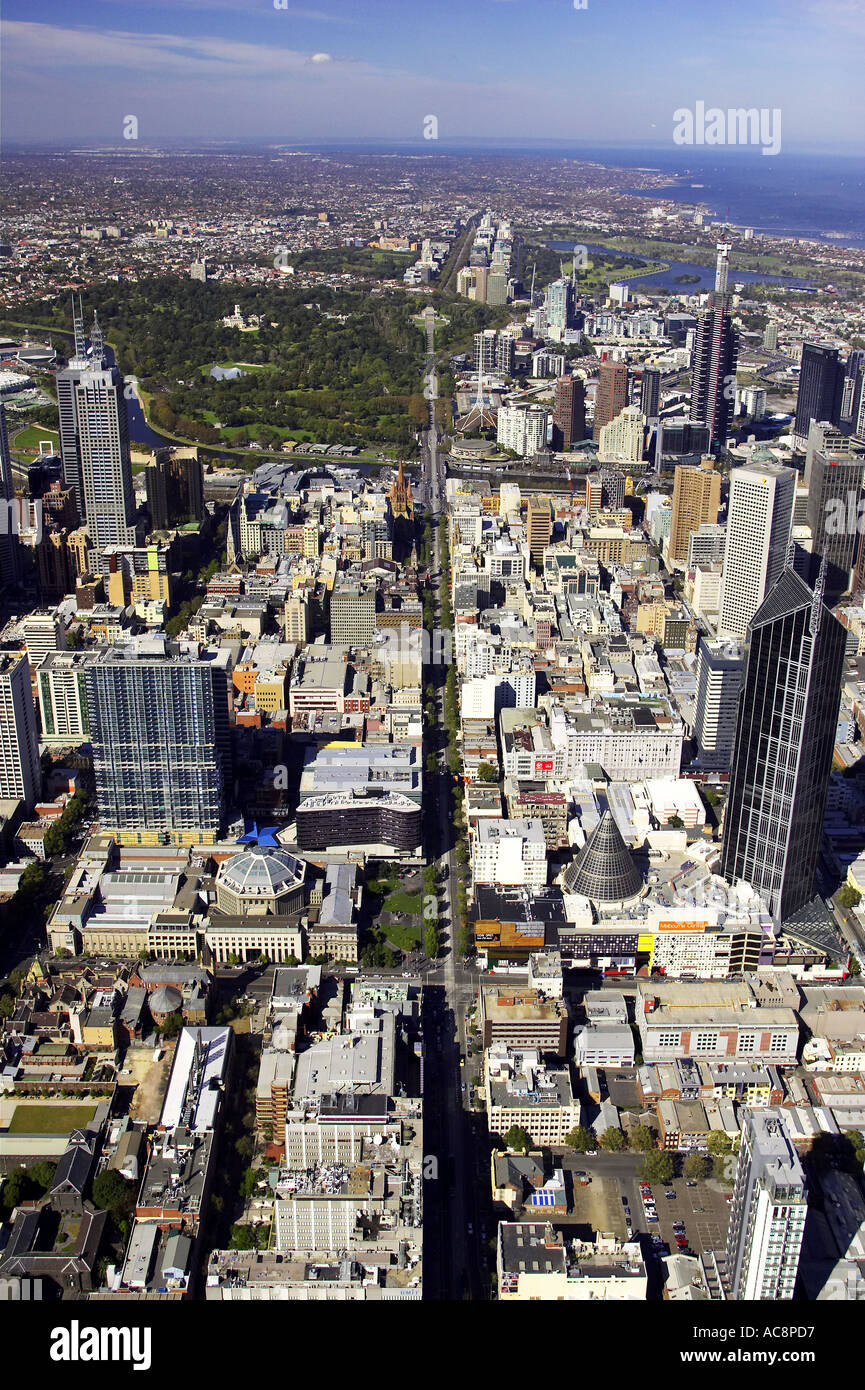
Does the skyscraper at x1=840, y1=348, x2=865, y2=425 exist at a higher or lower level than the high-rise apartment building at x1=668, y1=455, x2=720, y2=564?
higher

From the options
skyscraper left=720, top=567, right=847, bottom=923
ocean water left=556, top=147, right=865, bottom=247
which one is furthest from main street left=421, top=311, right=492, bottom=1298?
ocean water left=556, top=147, right=865, bottom=247

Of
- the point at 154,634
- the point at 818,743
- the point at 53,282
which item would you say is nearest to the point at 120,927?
the point at 154,634

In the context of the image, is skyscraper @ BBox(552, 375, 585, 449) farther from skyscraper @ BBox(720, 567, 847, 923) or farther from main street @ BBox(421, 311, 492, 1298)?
skyscraper @ BBox(720, 567, 847, 923)

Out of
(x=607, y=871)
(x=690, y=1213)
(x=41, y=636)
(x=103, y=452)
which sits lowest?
(x=690, y=1213)

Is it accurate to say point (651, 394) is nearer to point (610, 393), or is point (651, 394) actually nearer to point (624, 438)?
point (610, 393)

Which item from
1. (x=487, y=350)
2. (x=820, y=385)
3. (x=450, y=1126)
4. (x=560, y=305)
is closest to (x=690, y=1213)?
(x=450, y=1126)

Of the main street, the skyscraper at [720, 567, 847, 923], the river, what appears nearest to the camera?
the main street

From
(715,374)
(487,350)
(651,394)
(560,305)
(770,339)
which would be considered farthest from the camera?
(560,305)
